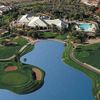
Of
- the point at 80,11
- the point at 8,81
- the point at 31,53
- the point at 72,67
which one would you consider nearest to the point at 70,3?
the point at 80,11

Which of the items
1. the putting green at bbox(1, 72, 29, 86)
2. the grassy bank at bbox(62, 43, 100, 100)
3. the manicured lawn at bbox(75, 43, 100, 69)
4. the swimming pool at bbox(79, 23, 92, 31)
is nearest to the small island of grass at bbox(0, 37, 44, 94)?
the putting green at bbox(1, 72, 29, 86)

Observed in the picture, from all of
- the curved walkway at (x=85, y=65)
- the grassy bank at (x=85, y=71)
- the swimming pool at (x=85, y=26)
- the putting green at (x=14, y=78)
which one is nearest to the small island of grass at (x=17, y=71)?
the putting green at (x=14, y=78)

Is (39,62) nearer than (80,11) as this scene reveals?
Yes

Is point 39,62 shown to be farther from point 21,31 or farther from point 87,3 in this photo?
point 87,3

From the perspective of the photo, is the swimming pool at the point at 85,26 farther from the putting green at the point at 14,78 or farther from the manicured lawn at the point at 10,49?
the putting green at the point at 14,78

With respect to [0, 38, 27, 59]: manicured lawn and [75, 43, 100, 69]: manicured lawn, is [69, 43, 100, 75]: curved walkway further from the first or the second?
[0, 38, 27, 59]: manicured lawn

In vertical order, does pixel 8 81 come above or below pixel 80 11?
below

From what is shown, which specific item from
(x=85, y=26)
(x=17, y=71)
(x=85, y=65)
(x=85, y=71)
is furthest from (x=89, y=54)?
(x=85, y=26)

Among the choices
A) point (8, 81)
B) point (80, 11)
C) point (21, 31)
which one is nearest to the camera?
point (8, 81)
